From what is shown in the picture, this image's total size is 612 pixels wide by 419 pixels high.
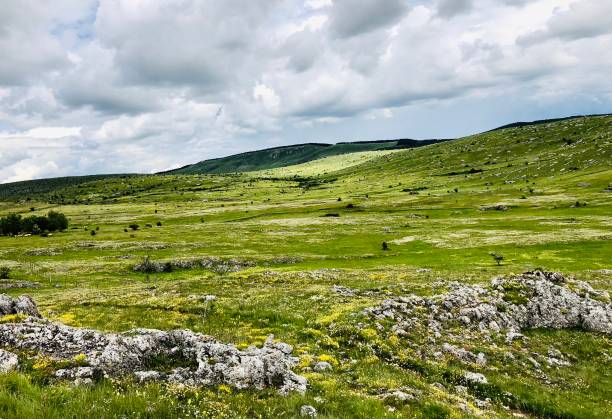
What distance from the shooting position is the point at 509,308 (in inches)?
1287

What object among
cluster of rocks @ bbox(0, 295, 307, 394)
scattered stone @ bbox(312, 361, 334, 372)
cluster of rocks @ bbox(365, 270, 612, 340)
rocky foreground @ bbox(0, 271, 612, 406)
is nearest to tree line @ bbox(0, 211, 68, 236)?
rocky foreground @ bbox(0, 271, 612, 406)

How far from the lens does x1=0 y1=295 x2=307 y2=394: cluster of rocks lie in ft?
53.0

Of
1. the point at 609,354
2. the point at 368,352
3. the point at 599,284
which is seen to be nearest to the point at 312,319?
the point at 368,352

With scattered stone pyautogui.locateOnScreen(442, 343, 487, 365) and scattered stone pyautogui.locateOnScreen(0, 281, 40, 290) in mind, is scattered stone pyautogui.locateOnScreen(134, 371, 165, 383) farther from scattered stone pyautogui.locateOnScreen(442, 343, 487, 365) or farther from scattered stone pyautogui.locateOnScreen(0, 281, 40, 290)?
scattered stone pyautogui.locateOnScreen(0, 281, 40, 290)

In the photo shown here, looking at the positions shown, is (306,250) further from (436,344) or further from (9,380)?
(9,380)

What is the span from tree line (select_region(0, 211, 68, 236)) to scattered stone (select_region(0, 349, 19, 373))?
15466cm

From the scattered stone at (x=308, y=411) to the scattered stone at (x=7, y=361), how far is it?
33.4 feet

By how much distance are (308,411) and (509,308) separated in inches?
973

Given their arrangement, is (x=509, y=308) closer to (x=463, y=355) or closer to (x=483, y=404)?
(x=463, y=355)

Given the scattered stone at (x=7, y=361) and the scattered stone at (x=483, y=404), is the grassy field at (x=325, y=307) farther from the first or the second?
the scattered stone at (x=7, y=361)

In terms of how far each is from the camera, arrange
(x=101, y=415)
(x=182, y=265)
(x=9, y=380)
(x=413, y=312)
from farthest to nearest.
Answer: (x=182, y=265) → (x=413, y=312) → (x=9, y=380) → (x=101, y=415)

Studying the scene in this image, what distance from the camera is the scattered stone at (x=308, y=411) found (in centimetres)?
1384

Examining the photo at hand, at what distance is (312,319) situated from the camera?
102 feet

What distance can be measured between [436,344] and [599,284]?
31.1 m
